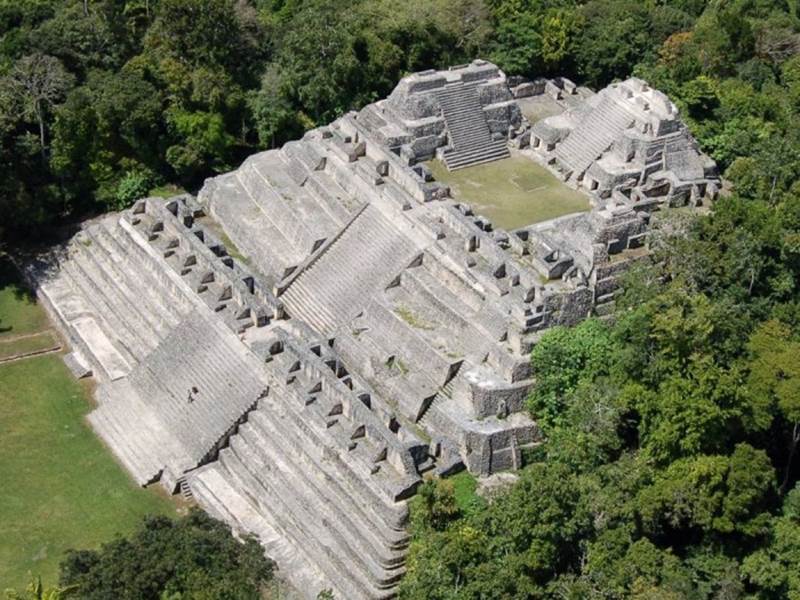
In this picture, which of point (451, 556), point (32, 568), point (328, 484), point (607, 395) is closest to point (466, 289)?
point (607, 395)

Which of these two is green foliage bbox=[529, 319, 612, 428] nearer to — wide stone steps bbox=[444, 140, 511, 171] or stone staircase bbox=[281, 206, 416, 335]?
stone staircase bbox=[281, 206, 416, 335]

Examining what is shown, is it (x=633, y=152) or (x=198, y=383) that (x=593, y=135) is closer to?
(x=633, y=152)

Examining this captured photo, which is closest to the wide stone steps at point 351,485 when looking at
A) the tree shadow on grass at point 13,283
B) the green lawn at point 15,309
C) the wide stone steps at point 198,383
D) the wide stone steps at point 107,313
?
the wide stone steps at point 198,383

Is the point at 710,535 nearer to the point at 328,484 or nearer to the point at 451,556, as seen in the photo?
the point at 451,556

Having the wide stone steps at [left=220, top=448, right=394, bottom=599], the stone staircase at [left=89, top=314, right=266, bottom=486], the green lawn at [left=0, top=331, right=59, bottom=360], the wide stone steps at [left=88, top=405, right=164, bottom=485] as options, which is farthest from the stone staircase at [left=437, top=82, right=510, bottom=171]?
the green lawn at [left=0, top=331, right=59, bottom=360]

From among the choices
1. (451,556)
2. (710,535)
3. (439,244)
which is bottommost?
(710,535)

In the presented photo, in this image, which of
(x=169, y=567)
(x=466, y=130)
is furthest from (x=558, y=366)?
(x=466, y=130)
